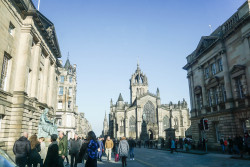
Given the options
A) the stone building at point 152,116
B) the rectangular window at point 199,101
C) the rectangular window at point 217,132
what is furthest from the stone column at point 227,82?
the stone building at point 152,116

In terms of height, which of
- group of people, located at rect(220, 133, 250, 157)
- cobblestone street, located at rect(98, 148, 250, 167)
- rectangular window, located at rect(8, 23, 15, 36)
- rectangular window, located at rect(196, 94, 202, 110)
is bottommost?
cobblestone street, located at rect(98, 148, 250, 167)

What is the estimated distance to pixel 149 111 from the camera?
216 ft

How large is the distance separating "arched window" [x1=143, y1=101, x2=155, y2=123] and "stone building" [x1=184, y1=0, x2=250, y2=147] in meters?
37.8

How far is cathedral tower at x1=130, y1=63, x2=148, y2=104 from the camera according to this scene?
7906 cm

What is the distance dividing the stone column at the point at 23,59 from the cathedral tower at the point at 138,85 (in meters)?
63.3

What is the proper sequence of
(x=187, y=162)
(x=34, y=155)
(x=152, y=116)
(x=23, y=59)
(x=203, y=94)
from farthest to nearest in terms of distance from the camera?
(x=152, y=116) → (x=203, y=94) → (x=23, y=59) → (x=187, y=162) → (x=34, y=155)

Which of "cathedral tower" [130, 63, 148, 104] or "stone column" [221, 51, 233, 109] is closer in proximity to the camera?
"stone column" [221, 51, 233, 109]

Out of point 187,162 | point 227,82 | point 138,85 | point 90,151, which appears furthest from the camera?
point 138,85

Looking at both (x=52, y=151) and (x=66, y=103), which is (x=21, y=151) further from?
(x=66, y=103)

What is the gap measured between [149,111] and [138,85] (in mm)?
16865

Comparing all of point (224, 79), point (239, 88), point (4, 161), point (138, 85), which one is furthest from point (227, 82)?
point (138, 85)

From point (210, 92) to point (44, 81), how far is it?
2032 cm

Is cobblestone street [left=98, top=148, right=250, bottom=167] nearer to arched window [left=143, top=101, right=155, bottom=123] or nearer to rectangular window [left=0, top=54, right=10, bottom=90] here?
rectangular window [left=0, top=54, right=10, bottom=90]

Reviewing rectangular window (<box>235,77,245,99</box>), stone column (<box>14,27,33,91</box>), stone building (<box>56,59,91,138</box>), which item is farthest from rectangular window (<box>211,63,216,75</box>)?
stone building (<box>56,59,91,138</box>)
